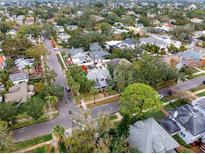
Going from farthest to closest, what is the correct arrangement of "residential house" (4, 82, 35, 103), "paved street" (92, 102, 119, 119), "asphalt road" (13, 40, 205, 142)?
"residential house" (4, 82, 35, 103) → "paved street" (92, 102, 119, 119) → "asphalt road" (13, 40, 205, 142)

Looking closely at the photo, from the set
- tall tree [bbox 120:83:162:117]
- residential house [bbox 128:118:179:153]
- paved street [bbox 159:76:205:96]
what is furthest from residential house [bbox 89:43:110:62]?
residential house [bbox 128:118:179:153]

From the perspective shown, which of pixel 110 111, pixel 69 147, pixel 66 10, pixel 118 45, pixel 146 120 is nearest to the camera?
pixel 69 147

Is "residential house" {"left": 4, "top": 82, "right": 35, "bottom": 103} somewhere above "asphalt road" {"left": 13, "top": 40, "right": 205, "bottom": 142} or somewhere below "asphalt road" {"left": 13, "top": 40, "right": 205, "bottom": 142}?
above

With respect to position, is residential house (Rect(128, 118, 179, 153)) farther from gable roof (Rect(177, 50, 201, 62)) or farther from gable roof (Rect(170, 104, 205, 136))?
gable roof (Rect(177, 50, 201, 62))

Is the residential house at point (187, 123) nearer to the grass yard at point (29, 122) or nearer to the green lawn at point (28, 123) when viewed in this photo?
the grass yard at point (29, 122)

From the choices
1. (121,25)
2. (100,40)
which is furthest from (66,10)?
(100,40)

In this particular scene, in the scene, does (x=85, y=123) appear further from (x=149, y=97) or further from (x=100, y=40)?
(x=100, y=40)
